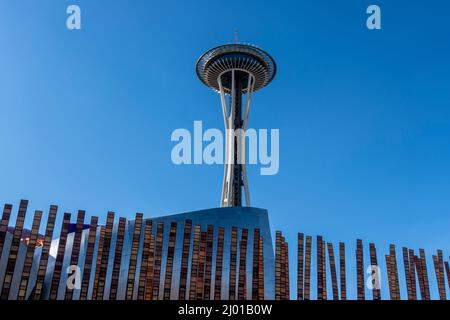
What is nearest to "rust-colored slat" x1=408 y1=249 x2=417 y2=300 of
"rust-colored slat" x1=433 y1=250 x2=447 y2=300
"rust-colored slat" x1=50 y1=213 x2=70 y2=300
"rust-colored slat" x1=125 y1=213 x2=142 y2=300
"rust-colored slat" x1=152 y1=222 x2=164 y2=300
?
"rust-colored slat" x1=433 y1=250 x2=447 y2=300

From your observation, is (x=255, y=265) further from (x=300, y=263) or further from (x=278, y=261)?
(x=300, y=263)

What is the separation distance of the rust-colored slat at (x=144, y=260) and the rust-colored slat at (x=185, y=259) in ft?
11.6

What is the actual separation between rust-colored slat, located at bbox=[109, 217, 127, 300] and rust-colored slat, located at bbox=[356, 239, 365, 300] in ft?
78.9

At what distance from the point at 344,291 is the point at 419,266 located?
9667mm

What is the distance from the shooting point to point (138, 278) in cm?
4853

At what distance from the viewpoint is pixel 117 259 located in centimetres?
4784

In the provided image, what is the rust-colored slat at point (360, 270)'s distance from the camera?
1847 inches

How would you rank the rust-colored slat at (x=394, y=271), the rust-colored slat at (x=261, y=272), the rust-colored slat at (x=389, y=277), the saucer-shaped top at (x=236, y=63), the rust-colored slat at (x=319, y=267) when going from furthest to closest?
the saucer-shaped top at (x=236, y=63), the rust-colored slat at (x=394, y=271), the rust-colored slat at (x=389, y=277), the rust-colored slat at (x=319, y=267), the rust-colored slat at (x=261, y=272)

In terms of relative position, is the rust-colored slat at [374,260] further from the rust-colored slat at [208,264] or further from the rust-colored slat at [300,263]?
the rust-colored slat at [208,264]

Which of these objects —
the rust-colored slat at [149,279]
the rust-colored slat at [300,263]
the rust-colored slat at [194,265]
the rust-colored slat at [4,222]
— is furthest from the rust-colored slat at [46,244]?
the rust-colored slat at [300,263]

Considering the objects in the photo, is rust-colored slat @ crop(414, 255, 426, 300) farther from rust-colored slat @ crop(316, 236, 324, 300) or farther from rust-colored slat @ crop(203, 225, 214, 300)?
rust-colored slat @ crop(203, 225, 214, 300)

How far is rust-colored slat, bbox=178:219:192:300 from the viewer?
148 ft
